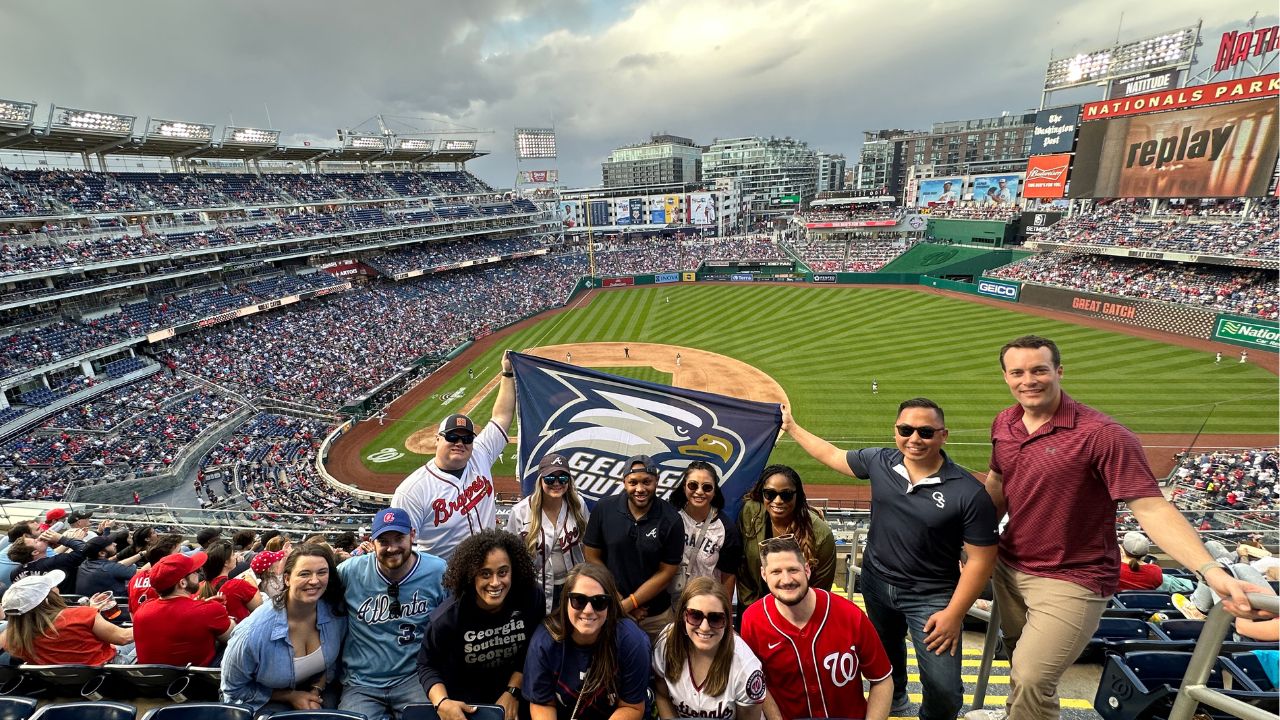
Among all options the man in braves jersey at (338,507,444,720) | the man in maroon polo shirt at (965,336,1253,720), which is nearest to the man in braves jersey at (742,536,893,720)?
the man in maroon polo shirt at (965,336,1253,720)

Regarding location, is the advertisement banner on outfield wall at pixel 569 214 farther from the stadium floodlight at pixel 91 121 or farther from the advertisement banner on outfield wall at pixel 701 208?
the stadium floodlight at pixel 91 121

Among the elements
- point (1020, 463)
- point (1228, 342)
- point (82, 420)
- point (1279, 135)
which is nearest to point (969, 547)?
point (1020, 463)

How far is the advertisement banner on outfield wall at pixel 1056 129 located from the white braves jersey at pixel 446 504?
210ft

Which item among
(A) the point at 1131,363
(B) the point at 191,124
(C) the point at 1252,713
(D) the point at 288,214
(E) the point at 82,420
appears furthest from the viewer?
(D) the point at 288,214

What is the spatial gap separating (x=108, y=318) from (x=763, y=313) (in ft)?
142

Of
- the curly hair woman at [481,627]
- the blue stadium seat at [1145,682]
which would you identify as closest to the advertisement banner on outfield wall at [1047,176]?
the blue stadium seat at [1145,682]

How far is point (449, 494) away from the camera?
515cm

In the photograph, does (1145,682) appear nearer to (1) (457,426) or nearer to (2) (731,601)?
(2) (731,601)

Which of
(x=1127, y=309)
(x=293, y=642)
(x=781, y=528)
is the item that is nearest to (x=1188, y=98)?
(x=1127, y=309)

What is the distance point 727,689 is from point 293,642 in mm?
3074

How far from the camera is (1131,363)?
93.1 feet

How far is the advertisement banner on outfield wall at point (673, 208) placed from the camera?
85.6 m

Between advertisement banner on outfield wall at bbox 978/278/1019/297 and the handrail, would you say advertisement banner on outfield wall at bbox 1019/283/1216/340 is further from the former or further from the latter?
the handrail

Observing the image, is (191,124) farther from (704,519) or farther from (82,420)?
(704,519)
